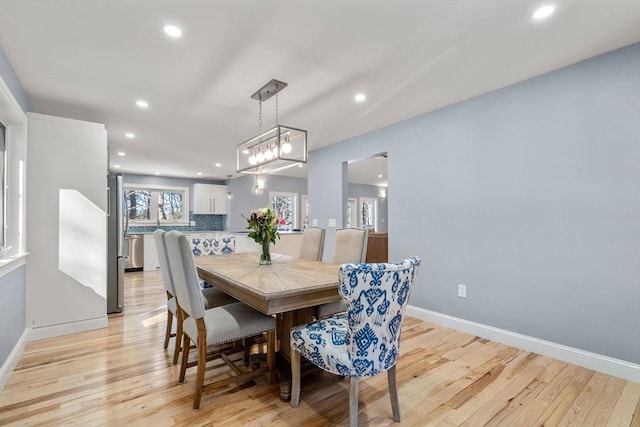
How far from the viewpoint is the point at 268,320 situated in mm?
2041

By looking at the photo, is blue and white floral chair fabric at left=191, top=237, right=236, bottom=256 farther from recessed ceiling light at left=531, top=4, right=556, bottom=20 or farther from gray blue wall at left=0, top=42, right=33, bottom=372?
recessed ceiling light at left=531, top=4, right=556, bottom=20

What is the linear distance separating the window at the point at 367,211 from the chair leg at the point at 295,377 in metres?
8.13

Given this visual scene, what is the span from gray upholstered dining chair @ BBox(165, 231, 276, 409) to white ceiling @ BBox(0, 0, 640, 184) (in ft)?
4.33

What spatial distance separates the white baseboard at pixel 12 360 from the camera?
2056 mm

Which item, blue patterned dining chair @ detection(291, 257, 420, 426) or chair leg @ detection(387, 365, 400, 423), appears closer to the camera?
blue patterned dining chair @ detection(291, 257, 420, 426)

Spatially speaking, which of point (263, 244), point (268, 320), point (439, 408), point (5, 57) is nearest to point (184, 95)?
point (5, 57)

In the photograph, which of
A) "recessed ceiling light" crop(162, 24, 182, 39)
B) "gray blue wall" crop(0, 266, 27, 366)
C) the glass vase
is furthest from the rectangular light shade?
"gray blue wall" crop(0, 266, 27, 366)

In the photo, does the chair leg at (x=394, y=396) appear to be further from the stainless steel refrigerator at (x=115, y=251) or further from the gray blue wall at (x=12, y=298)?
the stainless steel refrigerator at (x=115, y=251)

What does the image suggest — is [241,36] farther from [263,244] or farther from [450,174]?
[450,174]

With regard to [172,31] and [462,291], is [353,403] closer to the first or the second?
[462,291]

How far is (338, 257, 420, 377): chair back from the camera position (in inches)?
53.2

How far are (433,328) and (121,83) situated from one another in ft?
12.4

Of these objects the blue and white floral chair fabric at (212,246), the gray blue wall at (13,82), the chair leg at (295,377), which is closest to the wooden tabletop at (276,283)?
the chair leg at (295,377)

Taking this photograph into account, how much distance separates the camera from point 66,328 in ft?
9.85
